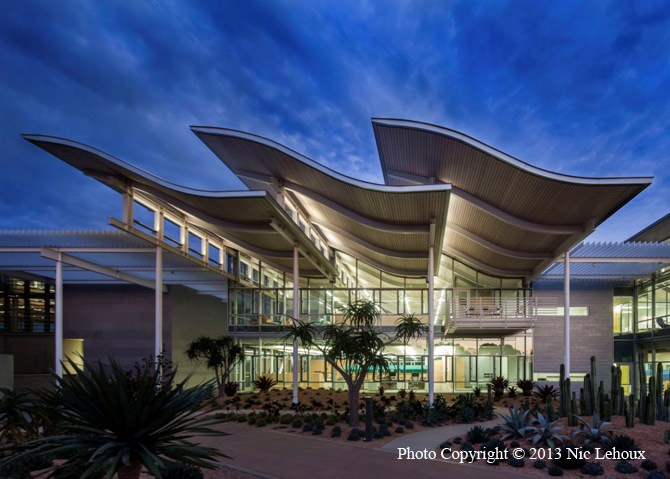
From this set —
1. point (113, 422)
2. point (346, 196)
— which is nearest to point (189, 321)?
point (346, 196)

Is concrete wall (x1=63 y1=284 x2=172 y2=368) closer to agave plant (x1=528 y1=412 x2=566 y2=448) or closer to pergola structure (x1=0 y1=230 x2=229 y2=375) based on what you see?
pergola structure (x1=0 y1=230 x2=229 y2=375)

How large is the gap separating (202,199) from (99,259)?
8999 mm

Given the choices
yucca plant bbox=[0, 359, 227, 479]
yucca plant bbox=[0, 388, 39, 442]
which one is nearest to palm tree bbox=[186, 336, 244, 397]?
yucca plant bbox=[0, 388, 39, 442]

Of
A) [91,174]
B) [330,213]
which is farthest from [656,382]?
[91,174]

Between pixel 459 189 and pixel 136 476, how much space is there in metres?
15.1

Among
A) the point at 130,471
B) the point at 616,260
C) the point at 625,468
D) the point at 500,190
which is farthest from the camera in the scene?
the point at 616,260

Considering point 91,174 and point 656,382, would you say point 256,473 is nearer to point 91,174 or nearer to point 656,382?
point 656,382

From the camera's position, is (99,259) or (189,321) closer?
(99,259)

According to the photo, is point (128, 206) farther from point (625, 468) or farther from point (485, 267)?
point (625, 468)

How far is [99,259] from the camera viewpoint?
961 inches

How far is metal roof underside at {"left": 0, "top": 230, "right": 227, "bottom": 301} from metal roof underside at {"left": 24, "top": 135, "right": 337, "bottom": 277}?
235cm

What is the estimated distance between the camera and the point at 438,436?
14.9m

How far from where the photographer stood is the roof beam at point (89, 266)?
70.2 feet

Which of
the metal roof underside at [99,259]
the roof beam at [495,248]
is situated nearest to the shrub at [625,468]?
the roof beam at [495,248]
